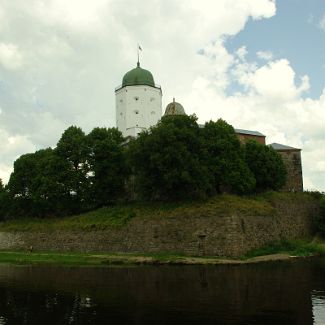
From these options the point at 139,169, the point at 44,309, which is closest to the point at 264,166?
the point at 139,169

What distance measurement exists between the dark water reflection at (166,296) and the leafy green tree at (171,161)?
1162 centimetres

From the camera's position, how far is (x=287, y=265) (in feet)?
96.6

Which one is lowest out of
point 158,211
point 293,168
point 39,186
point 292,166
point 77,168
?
point 158,211

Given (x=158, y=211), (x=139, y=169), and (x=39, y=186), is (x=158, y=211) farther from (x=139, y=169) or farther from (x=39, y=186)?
(x=39, y=186)

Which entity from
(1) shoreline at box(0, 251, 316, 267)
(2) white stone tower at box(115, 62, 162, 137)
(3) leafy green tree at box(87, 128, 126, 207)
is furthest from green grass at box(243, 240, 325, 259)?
(2) white stone tower at box(115, 62, 162, 137)

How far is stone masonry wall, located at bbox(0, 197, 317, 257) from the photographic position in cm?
3506

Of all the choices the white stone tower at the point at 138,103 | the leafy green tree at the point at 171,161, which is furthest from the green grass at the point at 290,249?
the white stone tower at the point at 138,103

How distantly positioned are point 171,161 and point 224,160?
5501 millimetres

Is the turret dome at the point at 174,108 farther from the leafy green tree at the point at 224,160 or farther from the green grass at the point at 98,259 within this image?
the green grass at the point at 98,259

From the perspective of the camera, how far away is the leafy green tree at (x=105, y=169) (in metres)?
47.2

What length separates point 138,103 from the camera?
2527 inches

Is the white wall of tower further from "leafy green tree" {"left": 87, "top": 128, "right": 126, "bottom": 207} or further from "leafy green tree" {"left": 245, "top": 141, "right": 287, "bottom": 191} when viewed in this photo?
"leafy green tree" {"left": 245, "top": 141, "right": 287, "bottom": 191}

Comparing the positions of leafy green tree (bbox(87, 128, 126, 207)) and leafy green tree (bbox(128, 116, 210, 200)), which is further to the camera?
leafy green tree (bbox(87, 128, 126, 207))

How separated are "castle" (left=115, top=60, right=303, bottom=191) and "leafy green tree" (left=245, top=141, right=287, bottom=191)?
A: 12796 mm
